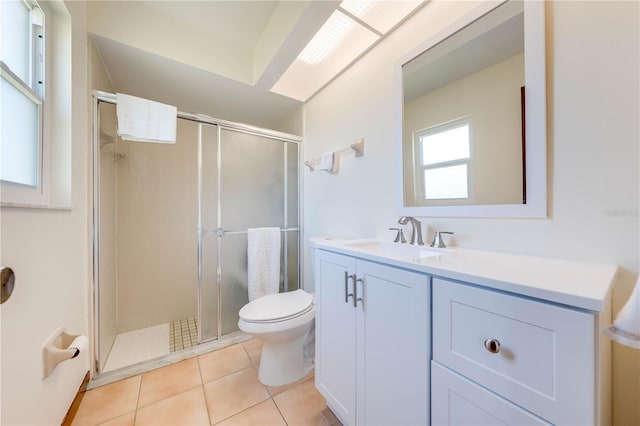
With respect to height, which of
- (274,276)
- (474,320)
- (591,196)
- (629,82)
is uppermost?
(629,82)

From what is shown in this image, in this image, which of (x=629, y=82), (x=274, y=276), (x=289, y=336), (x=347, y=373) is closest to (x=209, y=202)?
(x=274, y=276)

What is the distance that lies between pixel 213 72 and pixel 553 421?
2410 millimetres

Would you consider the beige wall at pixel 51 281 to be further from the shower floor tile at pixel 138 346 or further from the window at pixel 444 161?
the window at pixel 444 161

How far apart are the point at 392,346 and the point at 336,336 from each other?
348 mm

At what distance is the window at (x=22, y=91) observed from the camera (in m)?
0.82

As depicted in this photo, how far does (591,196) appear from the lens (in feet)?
2.42

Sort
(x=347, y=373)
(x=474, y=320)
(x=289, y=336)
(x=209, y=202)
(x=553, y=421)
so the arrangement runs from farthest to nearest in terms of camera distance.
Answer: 1. (x=209, y=202)
2. (x=289, y=336)
3. (x=347, y=373)
4. (x=474, y=320)
5. (x=553, y=421)

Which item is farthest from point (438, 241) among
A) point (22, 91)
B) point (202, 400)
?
point (22, 91)

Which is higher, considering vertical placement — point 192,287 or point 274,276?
point 274,276

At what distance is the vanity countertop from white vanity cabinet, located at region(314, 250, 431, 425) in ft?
0.27

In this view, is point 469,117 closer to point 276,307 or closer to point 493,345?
point 493,345

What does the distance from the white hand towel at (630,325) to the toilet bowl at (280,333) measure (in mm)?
1284

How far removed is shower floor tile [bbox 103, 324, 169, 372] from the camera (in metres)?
1.61

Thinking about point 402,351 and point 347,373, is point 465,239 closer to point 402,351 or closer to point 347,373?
point 402,351
